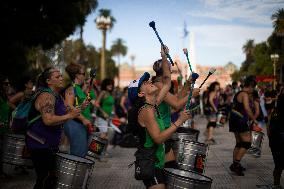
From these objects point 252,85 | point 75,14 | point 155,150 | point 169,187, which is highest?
point 75,14

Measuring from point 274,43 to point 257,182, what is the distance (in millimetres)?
59209

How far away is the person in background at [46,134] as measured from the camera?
185 inches

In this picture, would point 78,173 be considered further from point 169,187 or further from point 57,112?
point 169,187

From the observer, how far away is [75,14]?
24312mm

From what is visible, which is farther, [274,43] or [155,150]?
[274,43]

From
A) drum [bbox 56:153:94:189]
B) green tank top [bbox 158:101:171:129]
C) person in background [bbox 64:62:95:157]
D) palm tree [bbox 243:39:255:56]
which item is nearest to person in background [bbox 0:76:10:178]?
person in background [bbox 64:62:95:157]

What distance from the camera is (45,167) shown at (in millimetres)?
4738

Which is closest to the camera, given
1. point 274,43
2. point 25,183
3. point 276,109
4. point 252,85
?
point 276,109

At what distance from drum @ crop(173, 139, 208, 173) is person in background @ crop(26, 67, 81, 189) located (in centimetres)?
169

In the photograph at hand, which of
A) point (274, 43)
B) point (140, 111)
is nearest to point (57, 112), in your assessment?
point (140, 111)

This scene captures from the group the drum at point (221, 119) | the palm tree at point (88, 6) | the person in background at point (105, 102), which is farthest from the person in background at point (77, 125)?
the palm tree at point (88, 6)

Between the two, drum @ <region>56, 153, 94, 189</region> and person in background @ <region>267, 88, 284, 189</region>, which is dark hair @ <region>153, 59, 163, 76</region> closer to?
drum @ <region>56, 153, 94, 189</region>

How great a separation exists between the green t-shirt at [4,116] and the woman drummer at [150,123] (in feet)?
12.2

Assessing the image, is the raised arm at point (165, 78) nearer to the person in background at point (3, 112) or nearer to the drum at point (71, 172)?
the drum at point (71, 172)
